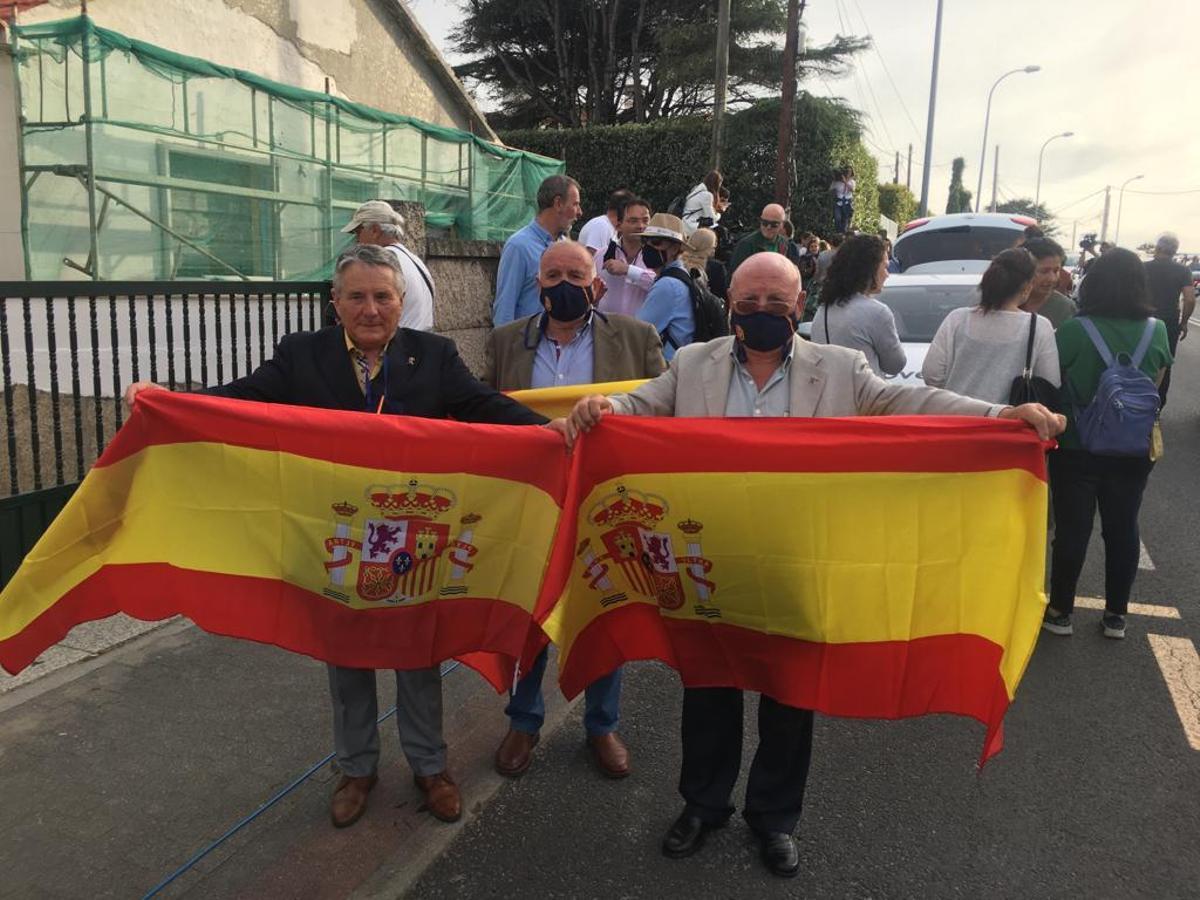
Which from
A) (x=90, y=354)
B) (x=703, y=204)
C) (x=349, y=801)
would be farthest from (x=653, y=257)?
(x=703, y=204)

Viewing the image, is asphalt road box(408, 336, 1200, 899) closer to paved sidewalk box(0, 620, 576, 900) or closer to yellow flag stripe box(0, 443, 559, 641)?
paved sidewalk box(0, 620, 576, 900)

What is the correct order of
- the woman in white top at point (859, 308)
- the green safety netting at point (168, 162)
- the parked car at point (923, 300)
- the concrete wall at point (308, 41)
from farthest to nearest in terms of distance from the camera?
the concrete wall at point (308, 41)
the green safety netting at point (168, 162)
the parked car at point (923, 300)
the woman in white top at point (859, 308)

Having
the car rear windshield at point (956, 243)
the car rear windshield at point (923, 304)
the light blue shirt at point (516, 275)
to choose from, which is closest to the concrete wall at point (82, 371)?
the light blue shirt at point (516, 275)

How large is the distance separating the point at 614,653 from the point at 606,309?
3.17 metres

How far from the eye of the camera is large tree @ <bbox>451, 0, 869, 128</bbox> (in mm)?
30297

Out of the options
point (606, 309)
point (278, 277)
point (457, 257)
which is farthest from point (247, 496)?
point (278, 277)

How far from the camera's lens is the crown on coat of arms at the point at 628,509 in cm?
284

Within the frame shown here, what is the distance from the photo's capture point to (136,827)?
3.02 meters

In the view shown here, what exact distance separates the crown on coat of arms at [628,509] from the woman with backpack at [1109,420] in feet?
9.29

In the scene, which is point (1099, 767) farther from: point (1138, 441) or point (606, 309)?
point (606, 309)

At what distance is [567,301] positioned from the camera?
11.6 ft

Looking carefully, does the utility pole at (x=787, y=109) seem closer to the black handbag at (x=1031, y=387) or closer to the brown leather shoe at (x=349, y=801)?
the black handbag at (x=1031, y=387)

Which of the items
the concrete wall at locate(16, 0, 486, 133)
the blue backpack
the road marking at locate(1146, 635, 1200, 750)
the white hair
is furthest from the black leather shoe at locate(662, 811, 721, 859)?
the concrete wall at locate(16, 0, 486, 133)

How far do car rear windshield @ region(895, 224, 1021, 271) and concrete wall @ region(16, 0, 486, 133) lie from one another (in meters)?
8.80
